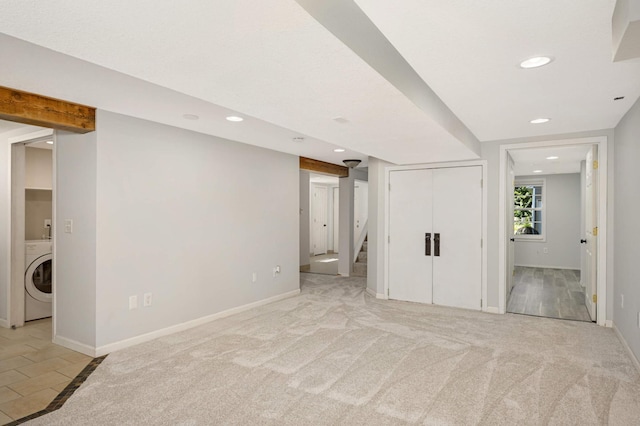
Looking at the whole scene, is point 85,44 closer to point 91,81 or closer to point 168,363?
point 91,81

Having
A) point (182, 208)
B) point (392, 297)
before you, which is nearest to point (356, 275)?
point (392, 297)

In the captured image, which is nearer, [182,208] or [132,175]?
[132,175]

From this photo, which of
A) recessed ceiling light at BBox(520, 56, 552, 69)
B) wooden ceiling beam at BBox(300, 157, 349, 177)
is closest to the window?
wooden ceiling beam at BBox(300, 157, 349, 177)

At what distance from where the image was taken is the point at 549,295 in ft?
19.6

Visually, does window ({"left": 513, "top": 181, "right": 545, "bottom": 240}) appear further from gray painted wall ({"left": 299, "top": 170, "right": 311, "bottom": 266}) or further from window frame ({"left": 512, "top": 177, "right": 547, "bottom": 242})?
gray painted wall ({"left": 299, "top": 170, "right": 311, "bottom": 266})

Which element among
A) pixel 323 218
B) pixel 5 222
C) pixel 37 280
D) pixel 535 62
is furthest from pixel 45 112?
pixel 323 218

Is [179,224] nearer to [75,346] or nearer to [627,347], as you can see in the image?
[75,346]

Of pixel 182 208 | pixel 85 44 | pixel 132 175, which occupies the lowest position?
pixel 182 208

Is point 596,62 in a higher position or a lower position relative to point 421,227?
higher

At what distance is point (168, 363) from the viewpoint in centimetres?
A: 317

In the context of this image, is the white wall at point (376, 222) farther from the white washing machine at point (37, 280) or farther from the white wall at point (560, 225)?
the white wall at point (560, 225)

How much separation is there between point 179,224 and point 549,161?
6217 mm

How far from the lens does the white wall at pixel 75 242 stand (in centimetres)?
339

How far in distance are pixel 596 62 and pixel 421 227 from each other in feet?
10.7
